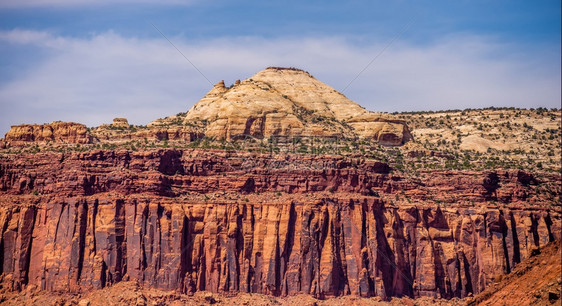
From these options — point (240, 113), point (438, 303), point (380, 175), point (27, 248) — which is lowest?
point (438, 303)

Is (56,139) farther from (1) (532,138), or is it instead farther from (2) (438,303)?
(1) (532,138)

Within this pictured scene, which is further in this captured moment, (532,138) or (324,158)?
(532,138)

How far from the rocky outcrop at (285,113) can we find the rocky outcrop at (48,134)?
12.4 metres

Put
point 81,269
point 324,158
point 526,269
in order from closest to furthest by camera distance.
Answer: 1. point 526,269
2. point 81,269
3. point 324,158

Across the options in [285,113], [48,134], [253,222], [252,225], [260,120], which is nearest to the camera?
[252,225]

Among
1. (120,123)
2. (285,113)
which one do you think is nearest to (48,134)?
(120,123)

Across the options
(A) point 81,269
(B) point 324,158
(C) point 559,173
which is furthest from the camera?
(C) point 559,173

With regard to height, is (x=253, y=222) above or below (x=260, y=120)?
below

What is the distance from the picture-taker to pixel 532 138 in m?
137

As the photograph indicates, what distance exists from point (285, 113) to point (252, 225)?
2322 cm

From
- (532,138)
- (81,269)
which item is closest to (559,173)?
(532,138)

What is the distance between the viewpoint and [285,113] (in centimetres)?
12056

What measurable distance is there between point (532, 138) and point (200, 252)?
5925cm

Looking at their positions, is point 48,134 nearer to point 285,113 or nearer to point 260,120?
point 260,120
